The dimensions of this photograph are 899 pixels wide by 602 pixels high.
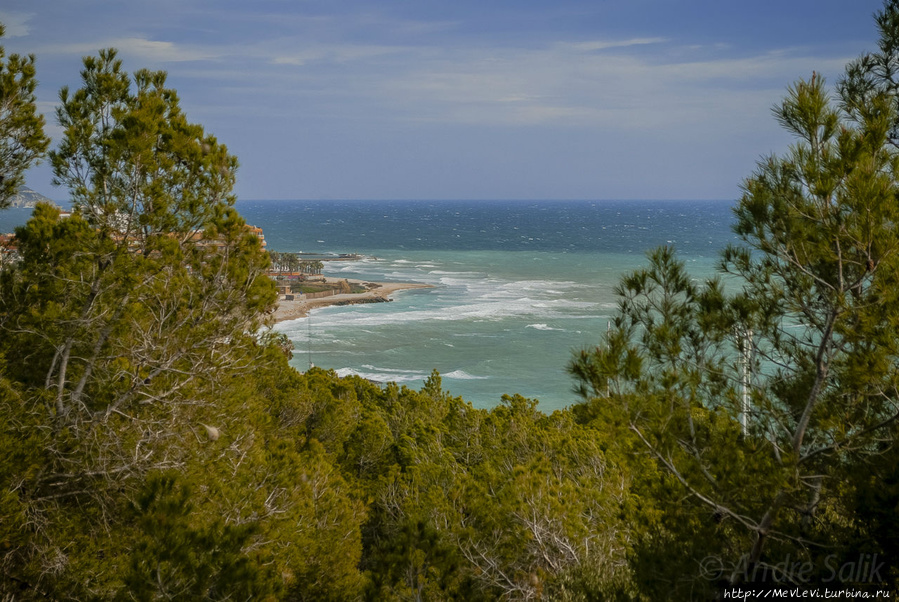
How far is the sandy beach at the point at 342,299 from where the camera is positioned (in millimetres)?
55781

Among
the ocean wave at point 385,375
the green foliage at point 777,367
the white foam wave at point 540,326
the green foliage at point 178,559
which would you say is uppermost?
the green foliage at point 777,367

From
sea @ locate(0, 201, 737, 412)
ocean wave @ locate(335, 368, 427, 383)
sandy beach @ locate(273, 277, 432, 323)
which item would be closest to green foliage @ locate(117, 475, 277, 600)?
sea @ locate(0, 201, 737, 412)

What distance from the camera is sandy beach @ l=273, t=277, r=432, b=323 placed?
183 feet

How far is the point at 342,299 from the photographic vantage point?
61125 millimetres

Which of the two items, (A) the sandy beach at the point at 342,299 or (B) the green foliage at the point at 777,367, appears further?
(A) the sandy beach at the point at 342,299

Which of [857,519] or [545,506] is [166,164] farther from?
[857,519]

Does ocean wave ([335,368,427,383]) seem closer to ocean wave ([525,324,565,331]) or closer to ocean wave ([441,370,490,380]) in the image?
ocean wave ([441,370,490,380])

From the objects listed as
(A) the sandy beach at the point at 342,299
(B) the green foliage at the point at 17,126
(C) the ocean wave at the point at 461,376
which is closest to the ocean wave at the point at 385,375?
(C) the ocean wave at the point at 461,376

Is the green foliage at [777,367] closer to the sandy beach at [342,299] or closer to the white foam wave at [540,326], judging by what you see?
the white foam wave at [540,326]

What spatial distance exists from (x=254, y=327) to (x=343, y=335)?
40799mm

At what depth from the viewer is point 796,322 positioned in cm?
502

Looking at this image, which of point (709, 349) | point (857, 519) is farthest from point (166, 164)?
point (857, 519)

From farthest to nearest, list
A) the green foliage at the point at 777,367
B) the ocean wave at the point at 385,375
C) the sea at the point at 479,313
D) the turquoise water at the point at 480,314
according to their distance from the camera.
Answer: the turquoise water at the point at 480,314
the sea at the point at 479,313
the ocean wave at the point at 385,375
the green foliage at the point at 777,367
